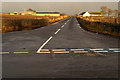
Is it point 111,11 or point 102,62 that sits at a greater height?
point 111,11

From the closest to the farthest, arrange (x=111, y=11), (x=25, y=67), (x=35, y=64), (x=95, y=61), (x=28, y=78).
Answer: (x=28, y=78)
(x=25, y=67)
(x=35, y=64)
(x=95, y=61)
(x=111, y=11)

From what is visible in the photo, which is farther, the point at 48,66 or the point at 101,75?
the point at 48,66

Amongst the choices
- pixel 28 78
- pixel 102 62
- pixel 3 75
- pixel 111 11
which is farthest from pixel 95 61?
pixel 111 11

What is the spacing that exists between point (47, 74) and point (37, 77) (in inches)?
16.7

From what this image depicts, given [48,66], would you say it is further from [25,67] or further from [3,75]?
[3,75]

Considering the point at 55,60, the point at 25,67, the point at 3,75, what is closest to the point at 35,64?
the point at 25,67

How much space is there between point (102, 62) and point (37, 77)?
3158 mm

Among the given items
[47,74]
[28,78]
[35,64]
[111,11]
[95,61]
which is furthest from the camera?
[111,11]

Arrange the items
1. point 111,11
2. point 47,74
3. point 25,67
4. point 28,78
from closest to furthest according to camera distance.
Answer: point 28,78 → point 47,74 → point 25,67 → point 111,11

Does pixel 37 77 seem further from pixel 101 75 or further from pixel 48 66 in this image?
pixel 101 75

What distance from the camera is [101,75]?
218 inches

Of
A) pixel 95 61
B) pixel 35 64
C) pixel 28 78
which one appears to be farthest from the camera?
pixel 95 61

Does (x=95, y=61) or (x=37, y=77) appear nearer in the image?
(x=37, y=77)

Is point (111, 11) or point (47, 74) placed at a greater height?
point (111, 11)
